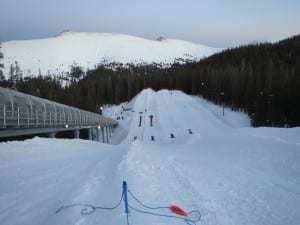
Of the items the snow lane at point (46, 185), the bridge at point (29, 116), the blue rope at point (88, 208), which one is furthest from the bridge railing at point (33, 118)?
the blue rope at point (88, 208)

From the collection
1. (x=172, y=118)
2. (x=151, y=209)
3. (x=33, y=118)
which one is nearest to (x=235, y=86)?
(x=172, y=118)

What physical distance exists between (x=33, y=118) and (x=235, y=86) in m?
97.2

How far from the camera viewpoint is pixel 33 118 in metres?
28.8

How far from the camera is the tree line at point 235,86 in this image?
85.2m

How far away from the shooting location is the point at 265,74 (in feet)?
371

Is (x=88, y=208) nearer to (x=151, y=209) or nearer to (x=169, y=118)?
(x=151, y=209)

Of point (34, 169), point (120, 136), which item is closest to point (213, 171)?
point (34, 169)

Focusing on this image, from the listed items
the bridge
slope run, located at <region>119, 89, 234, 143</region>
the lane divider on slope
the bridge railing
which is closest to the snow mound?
slope run, located at <region>119, 89, 234, 143</region>

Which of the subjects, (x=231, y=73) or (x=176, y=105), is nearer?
(x=176, y=105)

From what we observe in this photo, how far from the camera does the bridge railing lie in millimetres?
23219

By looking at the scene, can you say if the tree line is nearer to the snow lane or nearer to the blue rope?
the snow lane

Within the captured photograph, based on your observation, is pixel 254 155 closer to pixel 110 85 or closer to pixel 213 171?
pixel 213 171

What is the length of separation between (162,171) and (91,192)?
343 cm

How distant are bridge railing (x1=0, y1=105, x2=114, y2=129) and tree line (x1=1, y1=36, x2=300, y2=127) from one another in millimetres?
42370
